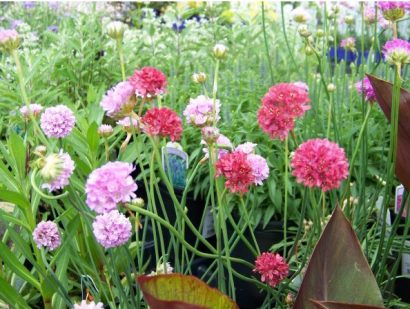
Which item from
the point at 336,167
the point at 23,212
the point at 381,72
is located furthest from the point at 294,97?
the point at 381,72

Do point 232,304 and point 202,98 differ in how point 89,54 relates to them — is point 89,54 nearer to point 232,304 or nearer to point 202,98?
point 202,98

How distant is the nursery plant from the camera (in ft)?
2.24

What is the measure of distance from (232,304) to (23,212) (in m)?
0.51

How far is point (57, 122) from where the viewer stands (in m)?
0.84

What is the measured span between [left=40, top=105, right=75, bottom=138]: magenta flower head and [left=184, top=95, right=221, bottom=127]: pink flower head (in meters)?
0.17

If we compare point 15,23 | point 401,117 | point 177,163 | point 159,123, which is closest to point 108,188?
point 159,123

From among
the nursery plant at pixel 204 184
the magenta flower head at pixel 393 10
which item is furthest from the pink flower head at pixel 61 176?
the magenta flower head at pixel 393 10

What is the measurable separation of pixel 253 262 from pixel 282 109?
2.21ft

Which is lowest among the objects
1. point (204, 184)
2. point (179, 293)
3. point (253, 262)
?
point (253, 262)

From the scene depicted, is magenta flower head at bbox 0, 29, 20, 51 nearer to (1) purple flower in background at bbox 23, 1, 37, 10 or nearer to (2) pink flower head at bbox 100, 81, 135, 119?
(2) pink flower head at bbox 100, 81, 135, 119

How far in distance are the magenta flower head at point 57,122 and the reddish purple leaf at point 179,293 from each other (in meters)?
0.33

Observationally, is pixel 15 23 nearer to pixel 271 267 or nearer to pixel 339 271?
pixel 271 267

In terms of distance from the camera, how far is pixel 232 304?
0.65 meters

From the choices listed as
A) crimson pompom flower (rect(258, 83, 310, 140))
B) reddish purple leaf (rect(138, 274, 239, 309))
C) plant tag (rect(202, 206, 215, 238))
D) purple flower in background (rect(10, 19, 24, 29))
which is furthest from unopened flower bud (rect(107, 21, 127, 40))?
purple flower in background (rect(10, 19, 24, 29))
